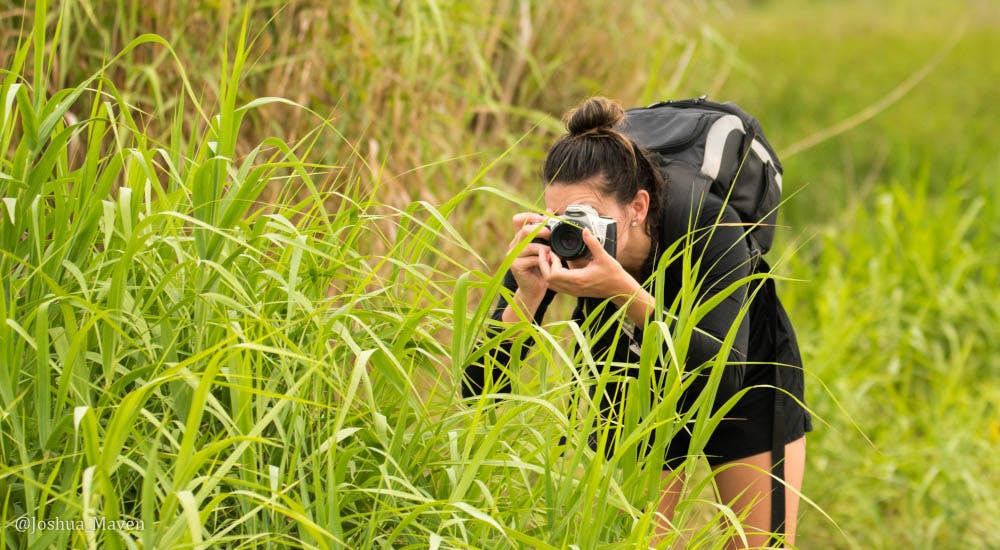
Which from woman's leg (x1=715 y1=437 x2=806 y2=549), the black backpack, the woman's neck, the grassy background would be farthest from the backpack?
woman's leg (x1=715 y1=437 x2=806 y2=549)

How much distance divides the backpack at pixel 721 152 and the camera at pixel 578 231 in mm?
223

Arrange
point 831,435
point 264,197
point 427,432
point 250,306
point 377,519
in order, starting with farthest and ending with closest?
1. point 831,435
2. point 264,197
3. point 427,432
4. point 250,306
5. point 377,519

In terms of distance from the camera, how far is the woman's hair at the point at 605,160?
191cm

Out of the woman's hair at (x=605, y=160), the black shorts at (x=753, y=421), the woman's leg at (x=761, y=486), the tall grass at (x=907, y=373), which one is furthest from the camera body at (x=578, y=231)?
the tall grass at (x=907, y=373)

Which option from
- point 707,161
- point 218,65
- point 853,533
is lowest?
point 853,533

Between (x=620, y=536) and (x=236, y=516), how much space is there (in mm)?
539

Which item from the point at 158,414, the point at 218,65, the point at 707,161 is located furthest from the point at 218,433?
the point at 218,65

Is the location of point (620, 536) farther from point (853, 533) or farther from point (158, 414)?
point (853, 533)

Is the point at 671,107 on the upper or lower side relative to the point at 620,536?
upper

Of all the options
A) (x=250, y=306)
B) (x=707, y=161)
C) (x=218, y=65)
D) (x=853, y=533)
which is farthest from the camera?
(x=853, y=533)

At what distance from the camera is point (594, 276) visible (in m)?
1.74

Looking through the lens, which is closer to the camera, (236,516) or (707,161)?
(236,516)

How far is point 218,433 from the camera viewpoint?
5.10ft

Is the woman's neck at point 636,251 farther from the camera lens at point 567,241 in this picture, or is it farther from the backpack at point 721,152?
the camera lens at point 567,241
